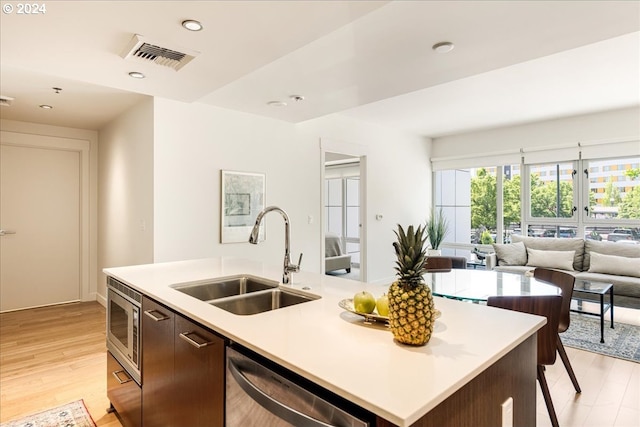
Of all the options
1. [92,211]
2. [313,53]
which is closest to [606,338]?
[313,53]

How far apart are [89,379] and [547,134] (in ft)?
21.1

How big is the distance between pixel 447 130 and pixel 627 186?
2602 mm

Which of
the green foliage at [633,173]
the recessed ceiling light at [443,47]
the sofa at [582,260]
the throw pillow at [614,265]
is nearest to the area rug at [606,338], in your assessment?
the sofa at [582,260]

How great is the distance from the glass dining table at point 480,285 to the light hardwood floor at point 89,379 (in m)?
0.70

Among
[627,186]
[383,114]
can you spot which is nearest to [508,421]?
[383,114]

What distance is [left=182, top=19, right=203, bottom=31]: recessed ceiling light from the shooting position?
1.96 meters

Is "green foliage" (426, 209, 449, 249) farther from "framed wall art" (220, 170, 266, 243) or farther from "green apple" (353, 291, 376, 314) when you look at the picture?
"green apple" (353, 291, 376, 314)

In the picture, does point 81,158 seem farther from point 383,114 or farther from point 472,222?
point 472,222

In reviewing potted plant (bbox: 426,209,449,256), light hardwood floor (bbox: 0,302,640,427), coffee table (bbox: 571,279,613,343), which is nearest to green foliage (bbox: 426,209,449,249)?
potted plant (bbox: 426,209,449,256)

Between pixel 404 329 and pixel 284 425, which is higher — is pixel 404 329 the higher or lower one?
the higher one

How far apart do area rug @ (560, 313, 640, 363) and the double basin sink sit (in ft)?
9.92

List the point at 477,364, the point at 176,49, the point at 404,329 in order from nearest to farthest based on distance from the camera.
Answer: the point at 477,364 < the point at 404,329 < the point at 176,49

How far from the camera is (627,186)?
4953 mm

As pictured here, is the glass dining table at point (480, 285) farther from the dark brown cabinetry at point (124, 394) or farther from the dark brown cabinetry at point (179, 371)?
the dark brown cabinetry at point (124, 394)
